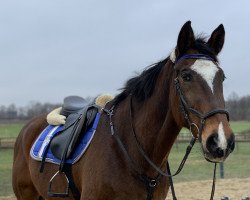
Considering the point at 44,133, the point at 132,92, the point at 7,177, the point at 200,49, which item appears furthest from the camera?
the point at 7,177

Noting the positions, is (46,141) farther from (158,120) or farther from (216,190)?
(216,190)

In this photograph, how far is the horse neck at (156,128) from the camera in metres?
3.37

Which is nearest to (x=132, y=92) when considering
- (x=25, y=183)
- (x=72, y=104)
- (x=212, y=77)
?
(x=212, y=77)

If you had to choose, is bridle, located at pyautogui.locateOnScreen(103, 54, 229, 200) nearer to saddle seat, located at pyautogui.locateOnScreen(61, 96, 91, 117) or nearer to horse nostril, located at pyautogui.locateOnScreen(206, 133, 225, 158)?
horse nostril, located at pyautogui.locateOnScreen(206, 133, 225, 158)

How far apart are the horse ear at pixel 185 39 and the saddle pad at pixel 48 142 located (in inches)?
45.9

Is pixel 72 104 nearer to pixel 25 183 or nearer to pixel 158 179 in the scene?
pixel 25 183

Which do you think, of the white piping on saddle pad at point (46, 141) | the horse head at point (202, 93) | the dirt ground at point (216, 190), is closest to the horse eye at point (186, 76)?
the horse head at point (202, 93)

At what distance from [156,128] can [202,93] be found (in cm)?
68

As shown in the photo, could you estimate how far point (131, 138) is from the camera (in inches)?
140

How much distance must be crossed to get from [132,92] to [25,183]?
228cm

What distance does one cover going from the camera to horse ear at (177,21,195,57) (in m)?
3.11

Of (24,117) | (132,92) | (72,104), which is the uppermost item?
(132,92)

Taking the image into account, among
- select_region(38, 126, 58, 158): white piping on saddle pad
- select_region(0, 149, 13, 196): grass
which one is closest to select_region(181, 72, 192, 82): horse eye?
select_region(38, 126, 58, 158): white piping on saddle pad

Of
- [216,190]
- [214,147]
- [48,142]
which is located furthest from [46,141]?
[216,190]
